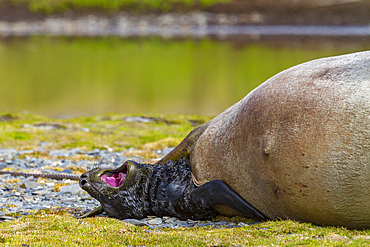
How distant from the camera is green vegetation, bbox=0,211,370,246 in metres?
7.11

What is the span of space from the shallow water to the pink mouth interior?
2353 cm

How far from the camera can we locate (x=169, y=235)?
779 cm

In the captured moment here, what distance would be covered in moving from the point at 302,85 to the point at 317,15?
11704 centimetres

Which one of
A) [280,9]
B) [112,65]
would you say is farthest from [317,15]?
[112,65]

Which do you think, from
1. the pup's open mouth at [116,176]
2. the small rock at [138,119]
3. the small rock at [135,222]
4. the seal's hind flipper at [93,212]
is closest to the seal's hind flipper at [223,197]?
the small rock at [135,222]

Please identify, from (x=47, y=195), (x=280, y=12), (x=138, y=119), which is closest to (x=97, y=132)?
(x=138, y=119)

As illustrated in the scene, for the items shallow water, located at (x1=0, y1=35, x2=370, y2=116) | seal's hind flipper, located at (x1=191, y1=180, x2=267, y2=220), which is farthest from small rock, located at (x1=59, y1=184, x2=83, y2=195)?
shallow water, located at (x1=0, y1=35, x2=370, y2=116)

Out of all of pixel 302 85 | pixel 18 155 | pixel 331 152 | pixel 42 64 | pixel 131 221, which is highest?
pixel 302 85

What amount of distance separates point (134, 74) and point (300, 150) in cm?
4892

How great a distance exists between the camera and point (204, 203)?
→ 9008 mm

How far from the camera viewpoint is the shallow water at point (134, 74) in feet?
126

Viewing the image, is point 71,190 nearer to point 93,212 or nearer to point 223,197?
point 93,212

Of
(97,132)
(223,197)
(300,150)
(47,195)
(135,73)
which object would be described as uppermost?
(300,150)

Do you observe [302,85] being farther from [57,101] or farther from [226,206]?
[57,101]
